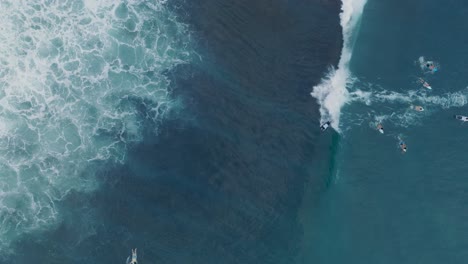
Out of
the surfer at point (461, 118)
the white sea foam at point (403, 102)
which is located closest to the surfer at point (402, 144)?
the white sea foam at point (403, 102)

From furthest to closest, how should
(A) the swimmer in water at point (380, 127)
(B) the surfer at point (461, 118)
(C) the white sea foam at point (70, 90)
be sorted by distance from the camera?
1. (B) the surfer at point (461, 118)
2. (A) the swimmer in water at point (380, 127)
3. (C) the white sea foam at point (70, 90)

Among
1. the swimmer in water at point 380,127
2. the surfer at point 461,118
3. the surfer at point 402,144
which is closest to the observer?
the surfer at point 402,144

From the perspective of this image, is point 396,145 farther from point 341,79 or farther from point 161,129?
point 161,129

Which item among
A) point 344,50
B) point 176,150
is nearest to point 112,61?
point 176,150

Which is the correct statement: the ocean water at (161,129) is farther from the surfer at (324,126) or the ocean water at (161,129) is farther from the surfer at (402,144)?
the surfer at (402,144)

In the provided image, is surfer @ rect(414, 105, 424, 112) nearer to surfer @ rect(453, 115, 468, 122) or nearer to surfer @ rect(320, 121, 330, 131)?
surfer @ rect(453, 115, 468, 122)

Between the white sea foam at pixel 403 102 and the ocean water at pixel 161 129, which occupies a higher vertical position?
the white sea foam at pixel 403 102

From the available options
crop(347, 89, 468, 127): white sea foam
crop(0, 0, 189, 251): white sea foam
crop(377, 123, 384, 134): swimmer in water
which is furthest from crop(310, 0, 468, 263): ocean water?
crop(0, 0, 189, 251): white sea foam
